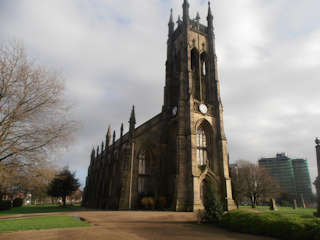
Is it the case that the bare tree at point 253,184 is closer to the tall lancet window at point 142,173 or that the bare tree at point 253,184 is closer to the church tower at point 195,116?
the church tower at point 195,116

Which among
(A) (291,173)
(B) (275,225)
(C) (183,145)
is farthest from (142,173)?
(A) (291,173)

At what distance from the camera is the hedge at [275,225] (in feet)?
31.5

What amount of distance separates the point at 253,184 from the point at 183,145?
2734cm

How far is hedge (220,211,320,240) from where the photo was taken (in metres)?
9.60

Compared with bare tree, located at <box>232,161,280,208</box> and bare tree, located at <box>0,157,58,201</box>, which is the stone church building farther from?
bare tree, located at <box>232,161,280,208</box>

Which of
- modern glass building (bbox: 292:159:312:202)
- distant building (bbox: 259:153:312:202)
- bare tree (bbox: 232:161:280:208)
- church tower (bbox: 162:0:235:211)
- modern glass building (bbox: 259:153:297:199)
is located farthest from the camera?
modern glass building (bbox: 259:153:297:199)

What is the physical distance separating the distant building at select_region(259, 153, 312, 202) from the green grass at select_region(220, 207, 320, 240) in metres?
124

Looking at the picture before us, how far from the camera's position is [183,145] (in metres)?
29.9

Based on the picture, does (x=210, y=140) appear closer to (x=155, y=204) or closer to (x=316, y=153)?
(x=155, y=204)


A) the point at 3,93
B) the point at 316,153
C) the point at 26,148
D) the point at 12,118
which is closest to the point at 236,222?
the point at 316,153

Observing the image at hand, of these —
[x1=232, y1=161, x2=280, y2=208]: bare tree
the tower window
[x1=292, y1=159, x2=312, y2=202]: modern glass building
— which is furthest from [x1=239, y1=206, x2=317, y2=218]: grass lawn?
[x1=292, y1=159, x2=312, y2=202]: modern glass building

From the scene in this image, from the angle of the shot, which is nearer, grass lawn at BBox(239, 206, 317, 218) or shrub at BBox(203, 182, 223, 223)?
grass lawn at BBox(239, 206, 317, 218)

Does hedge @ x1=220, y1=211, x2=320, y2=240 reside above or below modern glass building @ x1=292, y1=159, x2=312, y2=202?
below

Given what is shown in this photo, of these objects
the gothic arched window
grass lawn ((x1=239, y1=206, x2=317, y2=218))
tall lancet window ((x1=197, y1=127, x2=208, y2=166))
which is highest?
the gothic arched window
